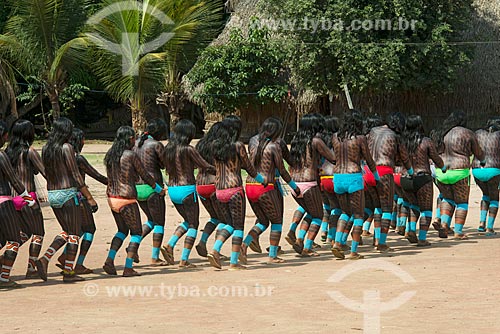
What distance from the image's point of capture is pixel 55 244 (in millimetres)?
9242

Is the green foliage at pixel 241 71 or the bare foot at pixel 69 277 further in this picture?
the green foliage at pixel 241 71

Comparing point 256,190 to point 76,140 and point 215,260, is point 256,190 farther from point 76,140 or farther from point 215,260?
point 76,140

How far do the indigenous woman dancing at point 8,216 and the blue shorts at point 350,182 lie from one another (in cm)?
354

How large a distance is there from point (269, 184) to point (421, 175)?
230cm

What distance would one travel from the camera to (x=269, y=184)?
10109mm

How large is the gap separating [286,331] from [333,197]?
4586 mm

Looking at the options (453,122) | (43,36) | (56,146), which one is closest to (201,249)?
(56,146)

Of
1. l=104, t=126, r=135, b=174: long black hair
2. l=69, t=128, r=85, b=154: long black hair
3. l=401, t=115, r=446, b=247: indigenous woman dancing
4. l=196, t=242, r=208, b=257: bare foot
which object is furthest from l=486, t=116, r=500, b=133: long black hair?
l=69, t=128, r=85, b=154: long black hair

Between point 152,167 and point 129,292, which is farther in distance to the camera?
point 152,167

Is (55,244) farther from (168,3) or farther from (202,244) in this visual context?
(168,3)

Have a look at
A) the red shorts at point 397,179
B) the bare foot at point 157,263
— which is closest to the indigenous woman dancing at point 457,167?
the red shorts at point 397,179

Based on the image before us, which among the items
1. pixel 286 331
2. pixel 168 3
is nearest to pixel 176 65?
pixel 168 3

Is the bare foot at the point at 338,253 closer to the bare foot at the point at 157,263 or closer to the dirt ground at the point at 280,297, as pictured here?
the dirt ground at the point at 280,297

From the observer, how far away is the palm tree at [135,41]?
24.5 m
